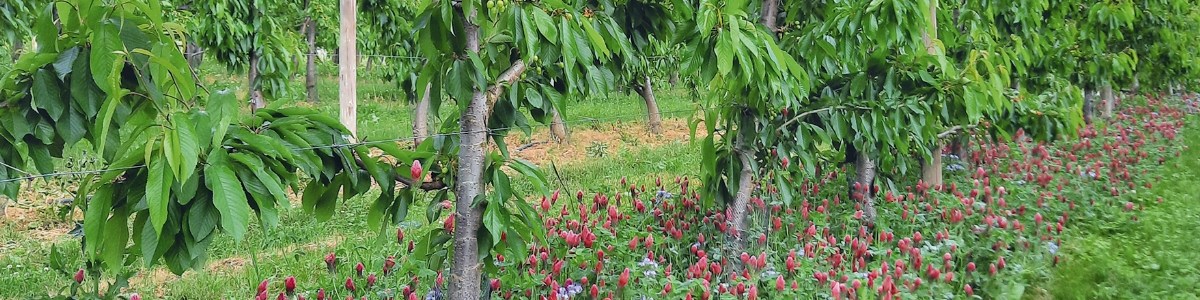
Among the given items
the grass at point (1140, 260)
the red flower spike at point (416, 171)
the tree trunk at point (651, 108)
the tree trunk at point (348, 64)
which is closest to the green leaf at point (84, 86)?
the red flower spike at point (416, 171)

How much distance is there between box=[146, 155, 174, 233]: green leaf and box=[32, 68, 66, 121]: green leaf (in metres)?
0.44

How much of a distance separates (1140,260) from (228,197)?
162 inches

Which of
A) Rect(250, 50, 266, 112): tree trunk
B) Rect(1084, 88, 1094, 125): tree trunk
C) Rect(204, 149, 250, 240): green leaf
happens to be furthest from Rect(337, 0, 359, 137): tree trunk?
Rect(1084, 88, 1094, 125): tree trunk

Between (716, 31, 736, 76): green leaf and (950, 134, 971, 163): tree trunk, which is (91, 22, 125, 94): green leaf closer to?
(716, 31, 736, 76): green leaf

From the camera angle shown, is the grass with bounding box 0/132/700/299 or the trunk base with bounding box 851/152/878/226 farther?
the trunk base with bounding box 851/152/878/226

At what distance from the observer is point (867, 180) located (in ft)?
13.9

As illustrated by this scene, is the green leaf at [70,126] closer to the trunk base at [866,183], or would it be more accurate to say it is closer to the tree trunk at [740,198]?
the tree trunk at [740,198]

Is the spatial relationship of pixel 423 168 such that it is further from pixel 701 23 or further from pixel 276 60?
pixel 276 60

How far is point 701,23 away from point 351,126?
4473mm

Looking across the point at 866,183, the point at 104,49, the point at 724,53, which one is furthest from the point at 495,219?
the point at 866,183

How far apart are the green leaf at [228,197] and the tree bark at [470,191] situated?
0.90 m

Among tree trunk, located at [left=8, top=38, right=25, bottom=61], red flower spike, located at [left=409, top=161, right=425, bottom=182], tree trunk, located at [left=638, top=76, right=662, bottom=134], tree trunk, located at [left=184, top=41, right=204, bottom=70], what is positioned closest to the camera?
red flower spike, located at [left=409, top=161, right=425, bottom=182]

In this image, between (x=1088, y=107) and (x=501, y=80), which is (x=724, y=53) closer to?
(x=501, y=80)

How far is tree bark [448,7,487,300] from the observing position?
2.34 m
